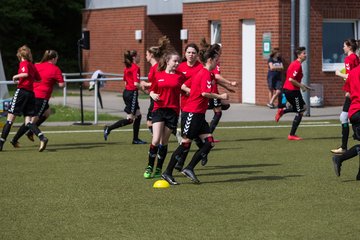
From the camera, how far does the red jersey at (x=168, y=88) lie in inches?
527

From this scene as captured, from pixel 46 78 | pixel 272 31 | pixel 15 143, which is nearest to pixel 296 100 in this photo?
pixel 46 78

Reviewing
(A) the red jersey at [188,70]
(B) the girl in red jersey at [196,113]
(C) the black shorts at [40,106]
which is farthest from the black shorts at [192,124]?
(C) the black shorts at [40,106]

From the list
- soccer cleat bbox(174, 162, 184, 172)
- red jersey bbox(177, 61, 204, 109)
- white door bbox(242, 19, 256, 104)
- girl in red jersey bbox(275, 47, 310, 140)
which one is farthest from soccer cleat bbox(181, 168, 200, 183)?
white door bbox(242, 19, 256, 104)

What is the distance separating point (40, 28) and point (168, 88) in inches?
1504

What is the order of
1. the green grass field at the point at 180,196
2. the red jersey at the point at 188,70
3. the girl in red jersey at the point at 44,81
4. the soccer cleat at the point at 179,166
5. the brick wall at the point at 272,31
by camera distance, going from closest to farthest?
the green grass field at the point at 180,196
the soccer cleat at the point at 179,166
the red jersey at the point at 188,70
the girl in red jersey at the point at 44,81
the brick wall at the point at 272,31

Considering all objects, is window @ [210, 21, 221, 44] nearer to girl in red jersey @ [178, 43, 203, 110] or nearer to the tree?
the tree

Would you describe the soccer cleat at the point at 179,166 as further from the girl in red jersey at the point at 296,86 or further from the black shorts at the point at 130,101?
the girl in red jersey at the point at 296,86

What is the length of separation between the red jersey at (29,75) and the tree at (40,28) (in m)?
30.8

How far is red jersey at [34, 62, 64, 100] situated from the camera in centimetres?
1828

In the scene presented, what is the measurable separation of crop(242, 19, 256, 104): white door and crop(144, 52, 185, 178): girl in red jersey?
59.1ft

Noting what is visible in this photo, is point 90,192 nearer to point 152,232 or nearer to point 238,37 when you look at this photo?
point 152,232

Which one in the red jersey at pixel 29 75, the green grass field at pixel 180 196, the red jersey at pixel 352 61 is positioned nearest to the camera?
the green grass field at pixel 180 196

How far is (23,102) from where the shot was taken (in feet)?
58.5

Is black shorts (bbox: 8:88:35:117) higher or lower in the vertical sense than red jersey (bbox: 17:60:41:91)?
lower
